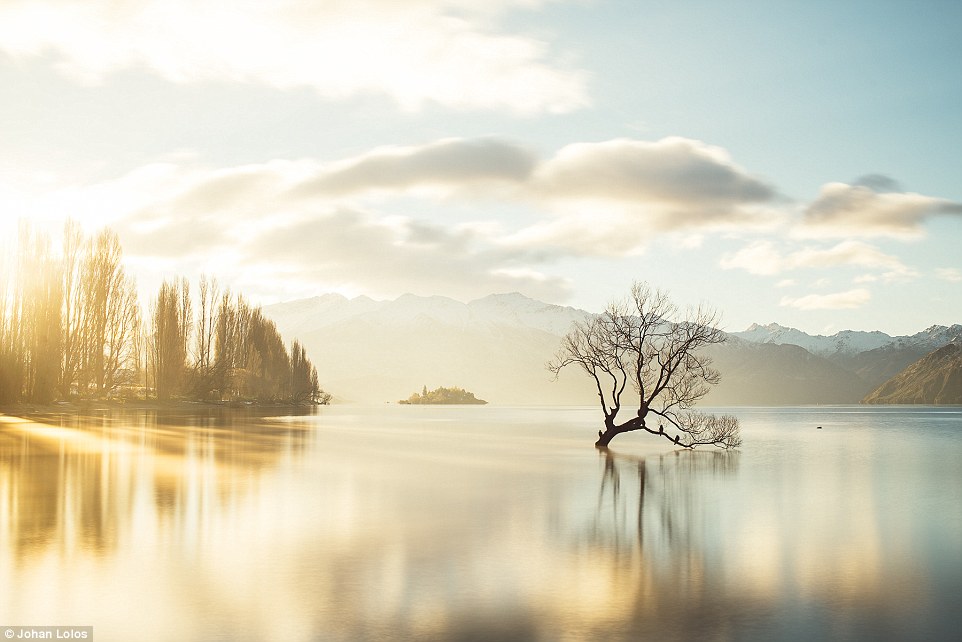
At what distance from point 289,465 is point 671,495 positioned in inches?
459

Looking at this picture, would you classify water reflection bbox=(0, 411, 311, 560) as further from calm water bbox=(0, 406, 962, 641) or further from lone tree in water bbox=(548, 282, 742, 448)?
lone tree in water bbox=(548, 282, 742, 448)

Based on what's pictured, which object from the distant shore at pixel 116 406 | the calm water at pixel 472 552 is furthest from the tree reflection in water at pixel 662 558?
the distant shore at pixel 116 406

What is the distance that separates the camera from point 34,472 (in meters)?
19.7

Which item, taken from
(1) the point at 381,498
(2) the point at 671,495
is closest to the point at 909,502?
(2) the point at 671,495

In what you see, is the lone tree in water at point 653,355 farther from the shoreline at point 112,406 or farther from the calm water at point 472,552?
the shoreline at point 112,406

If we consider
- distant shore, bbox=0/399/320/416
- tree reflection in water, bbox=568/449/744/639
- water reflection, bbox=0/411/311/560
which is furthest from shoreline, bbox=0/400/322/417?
tree reflection in water, bbox=568/449/744/639

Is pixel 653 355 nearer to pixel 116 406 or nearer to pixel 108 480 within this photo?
pixel 108 480

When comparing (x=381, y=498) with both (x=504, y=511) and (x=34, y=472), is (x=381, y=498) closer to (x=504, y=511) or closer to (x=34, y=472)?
(x=504, y=511)

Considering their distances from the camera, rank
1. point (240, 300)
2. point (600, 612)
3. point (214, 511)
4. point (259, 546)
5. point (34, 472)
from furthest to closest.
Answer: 1. point (240, 300)
2. point (34, 472)
3. point (214, 511)
4. point (259, 546)
5. point (600, 612)

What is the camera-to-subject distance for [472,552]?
35.3 ft

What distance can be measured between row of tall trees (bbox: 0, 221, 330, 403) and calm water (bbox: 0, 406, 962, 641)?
39.1m

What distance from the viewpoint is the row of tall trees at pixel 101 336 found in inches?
2244

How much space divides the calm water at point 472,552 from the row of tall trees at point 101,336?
39094 millimetres

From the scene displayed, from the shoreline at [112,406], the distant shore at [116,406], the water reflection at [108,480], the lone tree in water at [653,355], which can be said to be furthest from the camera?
the distant shore at [116,406]
